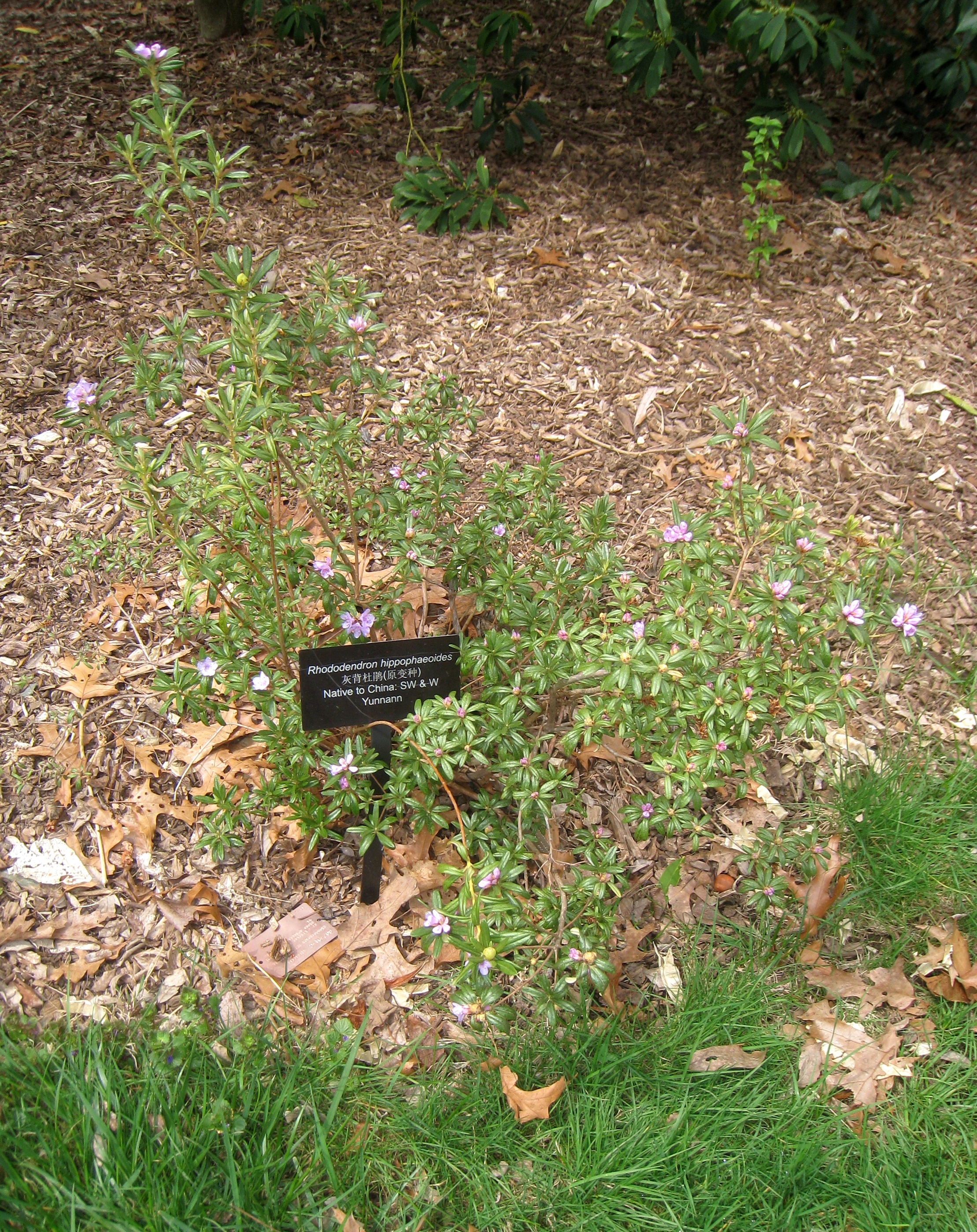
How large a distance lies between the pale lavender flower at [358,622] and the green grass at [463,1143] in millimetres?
908

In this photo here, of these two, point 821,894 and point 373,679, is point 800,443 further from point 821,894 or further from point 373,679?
point 373,679

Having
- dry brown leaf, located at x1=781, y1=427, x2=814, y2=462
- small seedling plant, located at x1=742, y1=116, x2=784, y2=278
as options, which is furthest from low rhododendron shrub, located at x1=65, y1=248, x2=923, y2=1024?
small seedling plant, located at x1=742, y1=116, x2=784, y2=278

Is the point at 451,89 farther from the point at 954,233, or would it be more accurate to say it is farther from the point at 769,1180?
the point at 769,1180

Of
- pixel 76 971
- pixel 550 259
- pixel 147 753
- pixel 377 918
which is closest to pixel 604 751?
pixel 377 918

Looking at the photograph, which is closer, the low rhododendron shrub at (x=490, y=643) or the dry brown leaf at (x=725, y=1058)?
the low rhododendron shrub at (x=490, y=643)

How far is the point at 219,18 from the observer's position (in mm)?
4758

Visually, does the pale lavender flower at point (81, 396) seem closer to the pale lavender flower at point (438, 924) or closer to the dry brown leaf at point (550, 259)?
the pale lavender flower at point (438, 924)

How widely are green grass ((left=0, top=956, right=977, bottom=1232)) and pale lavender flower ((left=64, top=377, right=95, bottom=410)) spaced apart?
1.32 meters

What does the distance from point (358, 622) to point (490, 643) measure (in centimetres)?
31

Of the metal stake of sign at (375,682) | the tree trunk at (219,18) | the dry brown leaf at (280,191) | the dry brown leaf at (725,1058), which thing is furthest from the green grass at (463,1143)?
the tree trunk at (219,18)

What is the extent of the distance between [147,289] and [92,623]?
1.59 meters

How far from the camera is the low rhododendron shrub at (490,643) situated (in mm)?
1927

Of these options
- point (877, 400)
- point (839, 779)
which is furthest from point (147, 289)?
point (839, 779)

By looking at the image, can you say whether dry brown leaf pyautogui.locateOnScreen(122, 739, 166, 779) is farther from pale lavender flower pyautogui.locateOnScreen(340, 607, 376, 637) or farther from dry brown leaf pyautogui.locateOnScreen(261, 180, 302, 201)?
dry brown leaf pyautogui.locateOnScreen(261, 180, 302, 201)
